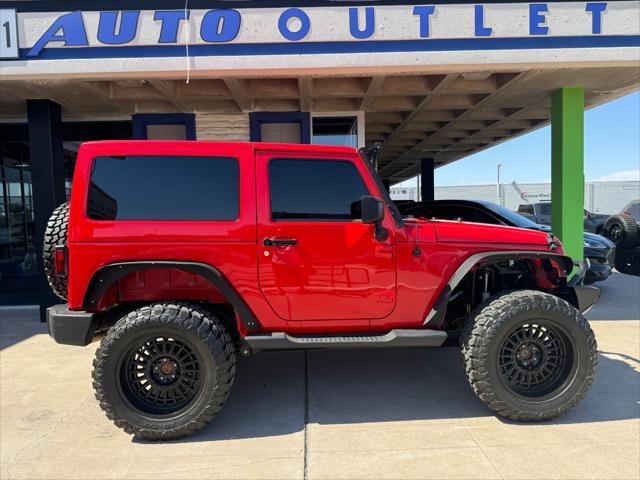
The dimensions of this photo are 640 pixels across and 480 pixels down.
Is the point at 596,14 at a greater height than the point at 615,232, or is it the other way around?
the point at 596,14

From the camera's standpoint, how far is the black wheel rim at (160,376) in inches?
121

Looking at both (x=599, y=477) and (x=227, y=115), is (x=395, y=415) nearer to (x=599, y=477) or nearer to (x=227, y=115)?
(x=599, y=477)

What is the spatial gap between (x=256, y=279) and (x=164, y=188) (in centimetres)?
94

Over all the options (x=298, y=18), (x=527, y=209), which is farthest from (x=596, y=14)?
(x=527, y=209)

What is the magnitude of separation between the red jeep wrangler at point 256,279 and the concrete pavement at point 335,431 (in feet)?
0.83

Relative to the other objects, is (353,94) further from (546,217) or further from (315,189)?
(546,217)

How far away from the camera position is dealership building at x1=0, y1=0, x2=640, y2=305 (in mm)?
5047

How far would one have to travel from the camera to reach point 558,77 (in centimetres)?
608

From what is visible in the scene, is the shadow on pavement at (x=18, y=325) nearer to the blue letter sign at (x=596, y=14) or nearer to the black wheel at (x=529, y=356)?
the black wheel at (x=529, y=356)

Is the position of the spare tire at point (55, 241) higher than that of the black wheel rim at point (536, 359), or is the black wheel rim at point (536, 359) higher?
the spare tire at point (55, 241)

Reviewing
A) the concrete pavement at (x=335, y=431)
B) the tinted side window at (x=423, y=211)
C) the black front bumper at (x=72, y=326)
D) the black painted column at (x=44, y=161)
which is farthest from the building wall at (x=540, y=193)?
the black front bumper at (x=72, y=326)

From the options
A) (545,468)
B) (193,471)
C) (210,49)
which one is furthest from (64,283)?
(545,468)

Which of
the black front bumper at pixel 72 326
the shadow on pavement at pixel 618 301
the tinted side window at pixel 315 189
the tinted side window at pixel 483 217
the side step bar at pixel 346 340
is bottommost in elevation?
the shadow on pavement at pixel 618 301

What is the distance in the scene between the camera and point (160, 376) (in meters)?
3.13
